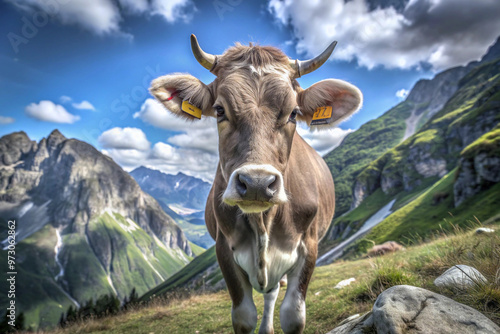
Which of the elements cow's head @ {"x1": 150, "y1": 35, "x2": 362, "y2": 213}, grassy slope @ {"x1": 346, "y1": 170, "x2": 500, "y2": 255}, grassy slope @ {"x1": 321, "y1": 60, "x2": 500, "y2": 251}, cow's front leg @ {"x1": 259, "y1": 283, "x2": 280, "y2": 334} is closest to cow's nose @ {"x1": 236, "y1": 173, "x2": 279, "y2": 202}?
cow's head @ {"x1": 150, "y1": 35, "x2": 362, "y2": 213}

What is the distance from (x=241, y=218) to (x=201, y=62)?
267 centimetres

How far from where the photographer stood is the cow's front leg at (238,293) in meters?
4.45

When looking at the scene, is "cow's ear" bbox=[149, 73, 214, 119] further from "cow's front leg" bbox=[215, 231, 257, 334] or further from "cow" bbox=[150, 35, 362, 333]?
"cow's front leg" bbox=[215, 231, 257, 334]

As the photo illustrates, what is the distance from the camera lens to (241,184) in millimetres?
2996

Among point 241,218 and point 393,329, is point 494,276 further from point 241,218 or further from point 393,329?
point 241,218

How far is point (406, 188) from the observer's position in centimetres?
11100

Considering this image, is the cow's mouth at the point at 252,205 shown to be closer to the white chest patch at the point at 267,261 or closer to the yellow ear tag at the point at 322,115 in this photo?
the white chest patch at the point at 267,261

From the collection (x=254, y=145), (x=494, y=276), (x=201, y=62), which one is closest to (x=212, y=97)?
(x=201, y=62)

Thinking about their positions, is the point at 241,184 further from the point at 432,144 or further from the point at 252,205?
the point at 432,144

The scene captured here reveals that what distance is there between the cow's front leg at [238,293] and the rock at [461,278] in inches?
119

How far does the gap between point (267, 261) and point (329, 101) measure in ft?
9.65

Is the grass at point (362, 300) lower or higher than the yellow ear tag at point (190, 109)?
lower

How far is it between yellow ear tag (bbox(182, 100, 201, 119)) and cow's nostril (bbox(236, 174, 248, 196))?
2.20m

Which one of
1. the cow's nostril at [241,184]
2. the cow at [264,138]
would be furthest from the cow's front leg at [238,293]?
the cow's nostril at [241,184]
